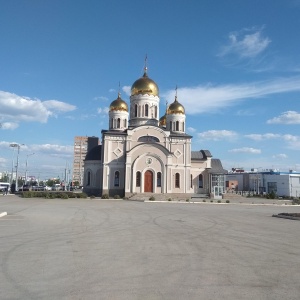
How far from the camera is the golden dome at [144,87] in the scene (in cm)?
4853

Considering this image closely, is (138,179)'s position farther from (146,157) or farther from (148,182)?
(146,157)

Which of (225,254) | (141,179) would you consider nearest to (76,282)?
(225,254)

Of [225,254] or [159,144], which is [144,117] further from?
[225,254]

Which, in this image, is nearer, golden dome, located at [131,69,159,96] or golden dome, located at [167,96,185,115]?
golden dome, located at [131,69,159,96]

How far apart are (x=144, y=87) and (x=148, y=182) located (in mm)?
13853

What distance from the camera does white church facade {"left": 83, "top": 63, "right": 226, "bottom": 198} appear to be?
4438 cm

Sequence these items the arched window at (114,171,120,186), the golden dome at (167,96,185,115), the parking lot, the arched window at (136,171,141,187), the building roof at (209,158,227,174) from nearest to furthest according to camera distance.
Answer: the parking lot < the arched window at (136,171,141,187) < the arched window at (114,171,120,186) < the building roof at (209,158,227,174) < the golden dome at (167,96,185,115)

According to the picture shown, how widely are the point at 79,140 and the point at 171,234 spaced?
128121 mm

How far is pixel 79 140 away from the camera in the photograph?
13688cm

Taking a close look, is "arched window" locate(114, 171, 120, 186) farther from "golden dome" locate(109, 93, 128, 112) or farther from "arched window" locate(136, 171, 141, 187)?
"golden dome" locate(109, 93, 128, 112)

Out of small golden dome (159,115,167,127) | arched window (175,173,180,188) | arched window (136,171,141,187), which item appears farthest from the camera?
small golden dome (159,115,167,127)

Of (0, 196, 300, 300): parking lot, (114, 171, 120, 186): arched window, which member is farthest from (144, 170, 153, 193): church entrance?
(0, 196, 300, 300): parking lot

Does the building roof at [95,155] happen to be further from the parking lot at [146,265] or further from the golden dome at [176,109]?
the parking lot at [146,265]

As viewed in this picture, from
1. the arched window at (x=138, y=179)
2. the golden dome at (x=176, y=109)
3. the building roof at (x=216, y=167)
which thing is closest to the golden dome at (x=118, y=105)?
the golden dome at (x=176, y=109)
